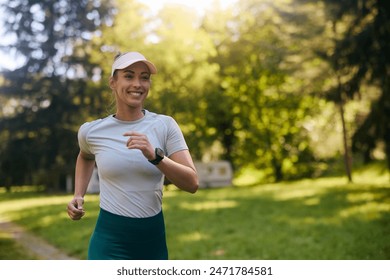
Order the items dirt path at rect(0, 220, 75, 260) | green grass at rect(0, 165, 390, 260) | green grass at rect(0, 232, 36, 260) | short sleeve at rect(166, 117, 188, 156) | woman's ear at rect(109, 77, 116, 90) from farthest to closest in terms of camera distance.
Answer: dirt path at rect(0, 220, 75, 260)
green grass at rect(0, 165, 390, 260)
green grass at rect(0, 232, 36, 260)
woman's ear at rect(109, 77, 116, 90)
short sleeve at rect(166, 117, 188, 156)

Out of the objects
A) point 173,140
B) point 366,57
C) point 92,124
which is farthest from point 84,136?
point 366,57

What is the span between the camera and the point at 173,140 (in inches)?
90.2

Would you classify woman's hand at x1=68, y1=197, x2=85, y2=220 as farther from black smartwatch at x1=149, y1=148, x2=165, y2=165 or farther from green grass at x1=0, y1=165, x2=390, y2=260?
green grass at x1=0, y1=165, x2=390, y2=260

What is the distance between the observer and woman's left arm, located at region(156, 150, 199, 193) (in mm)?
2078

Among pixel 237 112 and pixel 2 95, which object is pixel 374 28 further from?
pixel 237 112

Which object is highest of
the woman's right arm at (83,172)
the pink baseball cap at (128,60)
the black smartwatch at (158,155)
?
the pink baseball cap at (128,60)

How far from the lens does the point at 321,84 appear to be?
1161 centimetres

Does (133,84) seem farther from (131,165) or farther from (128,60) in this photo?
(131,165)

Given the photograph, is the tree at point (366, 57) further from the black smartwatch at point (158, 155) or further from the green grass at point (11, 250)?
the black smartwatch at point (158, 155)

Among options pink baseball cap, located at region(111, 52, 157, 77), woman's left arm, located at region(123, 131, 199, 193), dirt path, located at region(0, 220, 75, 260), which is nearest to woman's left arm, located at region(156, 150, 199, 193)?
woman's left arm, located at region(123, 131, 199, 193)

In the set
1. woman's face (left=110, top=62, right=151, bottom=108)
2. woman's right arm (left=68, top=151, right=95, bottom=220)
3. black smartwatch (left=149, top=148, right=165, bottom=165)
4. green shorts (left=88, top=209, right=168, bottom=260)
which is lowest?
green shorts (left=88, top=209, right=168, bottom=260)

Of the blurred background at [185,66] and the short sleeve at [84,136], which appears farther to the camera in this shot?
the blurred background at [185,66]

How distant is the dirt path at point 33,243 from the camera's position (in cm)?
667

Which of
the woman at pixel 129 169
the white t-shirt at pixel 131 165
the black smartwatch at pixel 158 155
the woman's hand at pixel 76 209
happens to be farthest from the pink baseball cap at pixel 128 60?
the woman's hand at pixel 76 209
